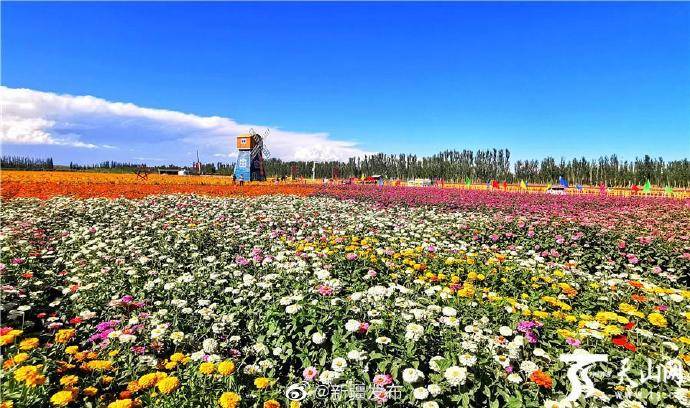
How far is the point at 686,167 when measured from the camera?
67625 mm

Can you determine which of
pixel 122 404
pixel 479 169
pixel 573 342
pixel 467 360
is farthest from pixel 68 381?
pixel 479 169

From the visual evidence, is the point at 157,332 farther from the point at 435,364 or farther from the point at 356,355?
the point at 435,364

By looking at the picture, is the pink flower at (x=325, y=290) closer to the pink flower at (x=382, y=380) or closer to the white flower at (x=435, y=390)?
the pink flower at (x=382, y=380)

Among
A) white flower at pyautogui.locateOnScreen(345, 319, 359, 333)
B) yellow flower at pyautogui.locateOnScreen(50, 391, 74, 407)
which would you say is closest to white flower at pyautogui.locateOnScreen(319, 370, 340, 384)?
white flower at pyautogui.locateOnScreen(345, 319, 359, 333)

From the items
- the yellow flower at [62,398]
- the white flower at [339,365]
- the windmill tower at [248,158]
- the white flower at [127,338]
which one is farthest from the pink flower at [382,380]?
the windmill tower at [248,158]

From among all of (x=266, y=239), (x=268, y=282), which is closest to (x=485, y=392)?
(x=268, y=282)

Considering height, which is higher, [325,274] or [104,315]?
[325,274]

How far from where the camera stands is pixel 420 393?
2434 millimetres

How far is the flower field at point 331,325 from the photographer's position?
2629mm

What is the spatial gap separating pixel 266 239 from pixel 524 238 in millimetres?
6047

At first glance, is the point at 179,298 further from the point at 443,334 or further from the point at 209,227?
the point at 209,227

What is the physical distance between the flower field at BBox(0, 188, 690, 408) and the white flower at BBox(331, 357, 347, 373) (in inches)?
0.6

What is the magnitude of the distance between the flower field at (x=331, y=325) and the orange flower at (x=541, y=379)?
0.05ft

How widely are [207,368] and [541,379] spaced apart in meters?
2.43
